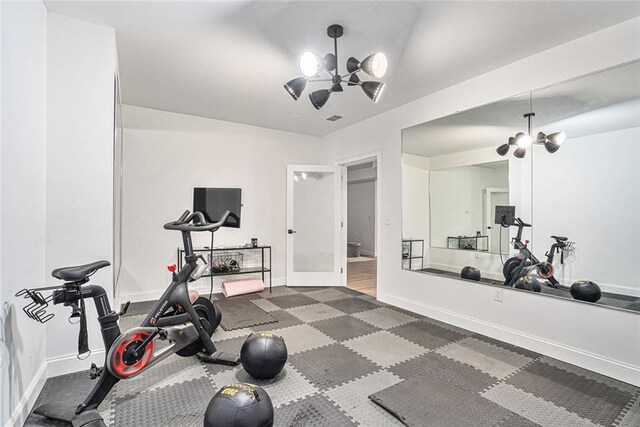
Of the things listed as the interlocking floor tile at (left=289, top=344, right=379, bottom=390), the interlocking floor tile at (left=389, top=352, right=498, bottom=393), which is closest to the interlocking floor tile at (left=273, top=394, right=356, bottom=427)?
the interlocking floor tile at (left=289, top=344, right=379, bottom=390)

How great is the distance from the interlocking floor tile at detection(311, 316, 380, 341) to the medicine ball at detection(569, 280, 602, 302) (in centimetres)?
178

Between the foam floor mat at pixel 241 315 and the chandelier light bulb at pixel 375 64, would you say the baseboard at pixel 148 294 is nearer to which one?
the foam floor mat at pixel 241 315

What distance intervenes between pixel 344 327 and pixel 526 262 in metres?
1.92

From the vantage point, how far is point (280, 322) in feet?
11.6

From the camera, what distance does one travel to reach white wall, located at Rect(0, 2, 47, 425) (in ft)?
5.38

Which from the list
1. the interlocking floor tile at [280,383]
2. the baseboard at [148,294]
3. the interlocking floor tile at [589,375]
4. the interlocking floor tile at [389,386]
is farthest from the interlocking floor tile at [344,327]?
the baseboard at [148,294]

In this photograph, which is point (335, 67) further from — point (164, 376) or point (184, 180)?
point (184, 180)

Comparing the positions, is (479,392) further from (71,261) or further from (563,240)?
(71,261)

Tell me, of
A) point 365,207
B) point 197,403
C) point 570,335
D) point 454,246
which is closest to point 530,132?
point 454,246

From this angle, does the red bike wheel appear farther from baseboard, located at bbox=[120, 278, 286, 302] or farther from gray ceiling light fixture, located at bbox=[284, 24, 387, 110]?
baseboard, located at bbox=[120, 278, 286, 302]

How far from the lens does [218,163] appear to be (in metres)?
4.96

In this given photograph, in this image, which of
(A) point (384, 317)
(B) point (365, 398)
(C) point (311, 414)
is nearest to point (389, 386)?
(B) point (365, 398)

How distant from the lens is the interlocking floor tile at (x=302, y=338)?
2875mm

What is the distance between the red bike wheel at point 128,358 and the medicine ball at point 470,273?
122 inches
